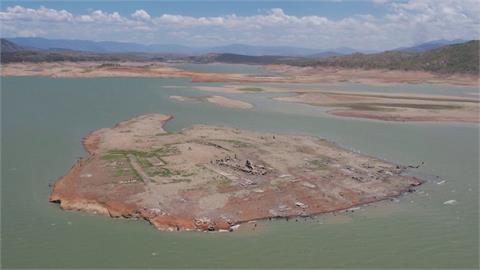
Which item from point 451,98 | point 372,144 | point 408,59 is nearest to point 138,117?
point 372,144

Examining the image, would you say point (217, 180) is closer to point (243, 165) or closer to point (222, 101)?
point (243, 165)

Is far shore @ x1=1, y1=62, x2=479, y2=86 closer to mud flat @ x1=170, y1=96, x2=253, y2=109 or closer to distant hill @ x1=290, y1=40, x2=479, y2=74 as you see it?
distant hill @ x1=290, y1=40, x2=479, y2=74

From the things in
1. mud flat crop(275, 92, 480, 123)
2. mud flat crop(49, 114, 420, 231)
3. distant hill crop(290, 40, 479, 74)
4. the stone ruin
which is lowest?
mud flat crop(49, 114, 420, 231)

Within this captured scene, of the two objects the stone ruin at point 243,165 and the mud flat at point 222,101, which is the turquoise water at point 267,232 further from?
the mud flat at point 222,101

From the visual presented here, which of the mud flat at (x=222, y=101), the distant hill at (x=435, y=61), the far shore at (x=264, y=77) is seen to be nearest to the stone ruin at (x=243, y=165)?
the mud flat at (x=222, y=101)

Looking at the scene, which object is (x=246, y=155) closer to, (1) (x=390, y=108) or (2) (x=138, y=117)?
(2) (x=138, y=117)

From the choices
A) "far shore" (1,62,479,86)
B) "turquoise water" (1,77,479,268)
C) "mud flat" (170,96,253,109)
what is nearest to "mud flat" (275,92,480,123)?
"mud flat" (170,96,253,109)

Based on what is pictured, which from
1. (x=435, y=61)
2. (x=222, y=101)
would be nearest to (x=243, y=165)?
(x=222, y=101)
